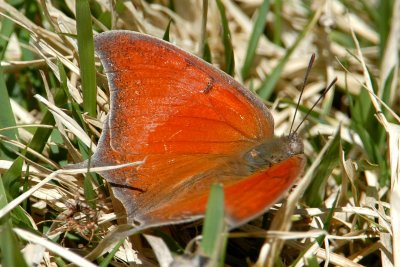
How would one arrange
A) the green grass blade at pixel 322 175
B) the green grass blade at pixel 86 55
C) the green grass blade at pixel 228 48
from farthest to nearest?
the green grass blade at pixel 228 48 → the green grass blade at pixel 86 55 → the green grass blade at pixel 322 175

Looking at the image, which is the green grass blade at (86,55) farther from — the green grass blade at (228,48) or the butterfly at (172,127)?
the green grass blade at (228,48)

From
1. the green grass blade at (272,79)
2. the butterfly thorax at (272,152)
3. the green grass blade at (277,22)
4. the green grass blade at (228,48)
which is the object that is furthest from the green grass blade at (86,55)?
the green grass blade at (277,22)

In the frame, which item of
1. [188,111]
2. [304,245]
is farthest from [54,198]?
[304,245]

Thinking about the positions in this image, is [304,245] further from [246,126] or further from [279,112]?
[279,112]

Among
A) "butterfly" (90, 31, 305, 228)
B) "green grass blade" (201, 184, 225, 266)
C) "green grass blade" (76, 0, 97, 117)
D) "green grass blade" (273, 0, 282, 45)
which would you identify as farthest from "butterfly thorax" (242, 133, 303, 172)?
"green grass blade" (273, 0, 282, 45)

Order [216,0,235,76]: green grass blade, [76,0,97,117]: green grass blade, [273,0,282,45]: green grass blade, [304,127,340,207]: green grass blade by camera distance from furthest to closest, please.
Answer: [273,0,282,45]: green grass blade < [216,0,235,76]: green grass blade < [76,0,97,117]: green grass blade < [304,127,340,207]: green grass blade

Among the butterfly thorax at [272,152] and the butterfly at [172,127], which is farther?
the butterfly thorax at [272,152]

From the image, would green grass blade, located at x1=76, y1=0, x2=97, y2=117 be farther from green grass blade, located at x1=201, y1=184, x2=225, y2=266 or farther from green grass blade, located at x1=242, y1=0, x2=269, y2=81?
green grass blade, located at x1=242, y1=0, x2=269, y2=81

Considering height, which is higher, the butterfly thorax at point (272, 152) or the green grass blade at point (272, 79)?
the butterfly thorax at point (272, 152)

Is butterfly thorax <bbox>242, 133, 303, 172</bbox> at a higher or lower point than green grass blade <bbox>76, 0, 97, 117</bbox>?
lower
